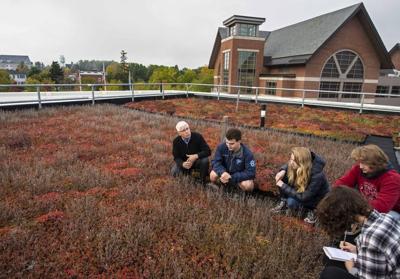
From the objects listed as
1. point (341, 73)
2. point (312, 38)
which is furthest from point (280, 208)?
point (341, 73)

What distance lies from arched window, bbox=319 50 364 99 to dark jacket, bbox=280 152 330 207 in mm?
31154

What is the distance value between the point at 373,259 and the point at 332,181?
12.0 ft

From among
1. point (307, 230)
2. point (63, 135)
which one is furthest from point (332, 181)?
point (63, 135)

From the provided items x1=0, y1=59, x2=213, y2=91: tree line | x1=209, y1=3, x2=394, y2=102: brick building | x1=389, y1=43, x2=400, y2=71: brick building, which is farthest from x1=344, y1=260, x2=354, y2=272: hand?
x1=389, y1=43, x2=400, y2=71: brick building

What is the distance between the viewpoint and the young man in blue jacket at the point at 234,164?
14.0 feet

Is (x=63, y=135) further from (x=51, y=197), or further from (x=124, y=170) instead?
(x=51, y=197)

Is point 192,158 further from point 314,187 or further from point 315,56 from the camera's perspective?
point 315,56

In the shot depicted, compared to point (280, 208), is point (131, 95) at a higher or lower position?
higher

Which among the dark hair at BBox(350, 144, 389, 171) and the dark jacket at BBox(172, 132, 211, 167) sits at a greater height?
the dark hair at BBox(350, 144, 389, 171)

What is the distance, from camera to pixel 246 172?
14.3 feet

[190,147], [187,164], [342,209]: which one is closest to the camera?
[342,209]

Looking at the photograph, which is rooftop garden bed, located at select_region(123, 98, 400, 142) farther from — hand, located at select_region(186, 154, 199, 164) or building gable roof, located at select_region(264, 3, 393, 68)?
building gable roof, located at select_region(264, 3, 393, 68)

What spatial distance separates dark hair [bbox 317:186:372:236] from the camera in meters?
2.01

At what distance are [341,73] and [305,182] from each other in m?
34.0
